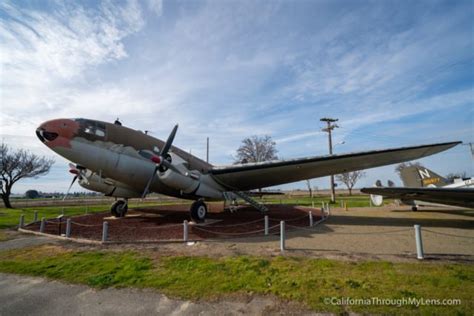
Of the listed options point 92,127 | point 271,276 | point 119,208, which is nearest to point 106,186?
point 119,208

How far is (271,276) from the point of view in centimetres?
537

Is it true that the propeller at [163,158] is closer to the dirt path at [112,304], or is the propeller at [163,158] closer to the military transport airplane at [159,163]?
the military transport airplane at [159,163]

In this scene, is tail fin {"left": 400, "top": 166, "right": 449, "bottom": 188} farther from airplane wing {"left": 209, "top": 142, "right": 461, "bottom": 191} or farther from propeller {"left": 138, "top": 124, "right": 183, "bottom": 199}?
propeller {"left": 138, "top": 124, "right": 183, "bottom": 199}

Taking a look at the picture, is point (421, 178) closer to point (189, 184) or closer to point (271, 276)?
point (189, 184)

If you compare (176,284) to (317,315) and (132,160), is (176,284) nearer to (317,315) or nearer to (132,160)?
(317,315)

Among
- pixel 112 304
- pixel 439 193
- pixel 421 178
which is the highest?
pixel 421 178

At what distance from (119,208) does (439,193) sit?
61.4 ft

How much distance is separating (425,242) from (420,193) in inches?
177

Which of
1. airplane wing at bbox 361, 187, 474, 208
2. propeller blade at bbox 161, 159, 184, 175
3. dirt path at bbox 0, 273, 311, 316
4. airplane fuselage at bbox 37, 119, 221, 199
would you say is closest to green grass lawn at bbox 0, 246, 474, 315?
dirt path at bbox 0, 273, 311, 316

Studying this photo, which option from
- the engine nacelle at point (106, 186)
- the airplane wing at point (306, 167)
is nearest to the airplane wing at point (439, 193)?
the airplane wing at point (306, 167)

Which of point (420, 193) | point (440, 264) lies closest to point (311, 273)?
point (440, 264)

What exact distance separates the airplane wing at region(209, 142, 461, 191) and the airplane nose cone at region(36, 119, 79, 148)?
694 cm

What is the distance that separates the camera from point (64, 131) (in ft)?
31.5

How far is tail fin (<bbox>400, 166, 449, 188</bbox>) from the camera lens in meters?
19.8
